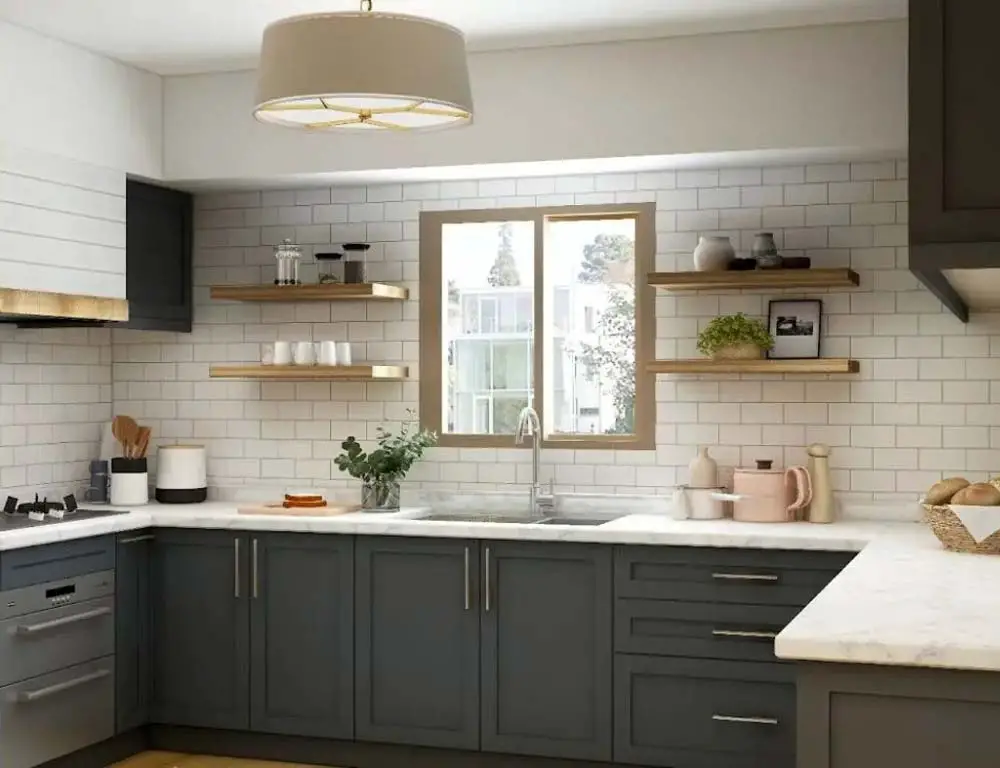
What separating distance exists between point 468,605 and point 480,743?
0.50m

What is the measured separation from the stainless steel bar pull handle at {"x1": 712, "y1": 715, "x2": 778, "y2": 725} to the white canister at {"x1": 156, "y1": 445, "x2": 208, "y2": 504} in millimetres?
2441

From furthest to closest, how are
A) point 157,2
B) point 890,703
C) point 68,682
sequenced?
point 68,682, point 157,2, point 890,703

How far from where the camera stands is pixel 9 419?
5.73 metres

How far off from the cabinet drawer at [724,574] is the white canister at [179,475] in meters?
2.02

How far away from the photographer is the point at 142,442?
618 cm

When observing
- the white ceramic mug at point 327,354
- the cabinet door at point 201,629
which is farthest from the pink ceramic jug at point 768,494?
the cabinet door at point 201,629

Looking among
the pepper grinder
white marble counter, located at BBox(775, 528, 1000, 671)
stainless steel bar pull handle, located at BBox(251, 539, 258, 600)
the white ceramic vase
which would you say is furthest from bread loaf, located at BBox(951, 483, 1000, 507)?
stainless steel bar pull handle, located at BBox(251, 539, 258, 600)

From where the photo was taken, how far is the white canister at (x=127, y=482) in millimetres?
5973

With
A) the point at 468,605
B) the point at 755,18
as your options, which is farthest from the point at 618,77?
the point at 468,605

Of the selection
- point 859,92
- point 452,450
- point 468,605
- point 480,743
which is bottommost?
point 480,743

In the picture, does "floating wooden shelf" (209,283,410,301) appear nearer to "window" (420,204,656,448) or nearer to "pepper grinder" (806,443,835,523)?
"window" (420,204,656,448)

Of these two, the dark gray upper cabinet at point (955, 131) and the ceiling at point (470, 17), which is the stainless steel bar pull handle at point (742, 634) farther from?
the dark gray upper cabinet at point (955, 131)

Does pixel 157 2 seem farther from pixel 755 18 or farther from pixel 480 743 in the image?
pixel 480 743

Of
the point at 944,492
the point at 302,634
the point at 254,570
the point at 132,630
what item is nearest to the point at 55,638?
the point at 132,630
